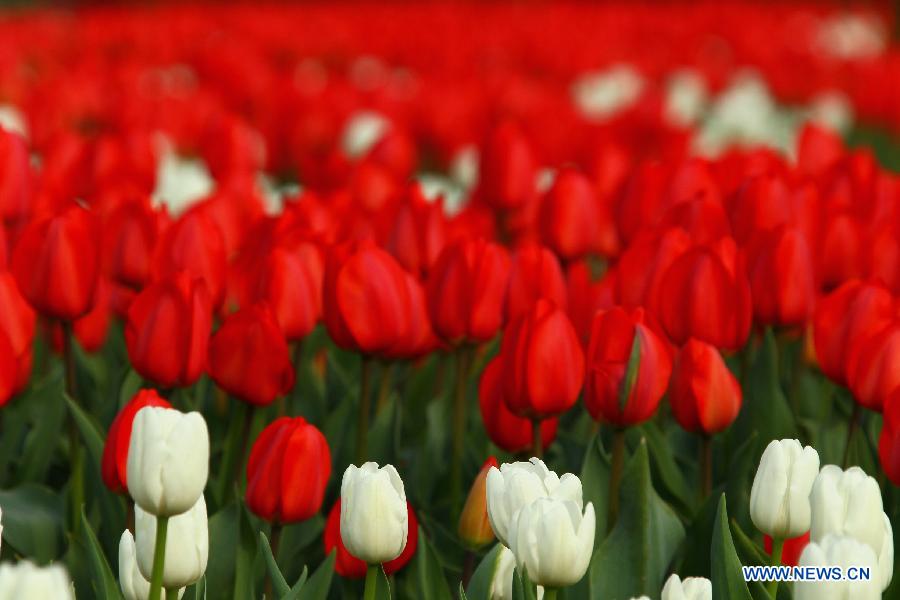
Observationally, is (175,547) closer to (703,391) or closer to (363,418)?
(363,418)

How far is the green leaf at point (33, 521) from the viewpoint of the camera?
221cm

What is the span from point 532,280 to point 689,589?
982 millimetres

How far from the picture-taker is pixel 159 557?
1.67 meters

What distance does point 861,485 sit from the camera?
1.66 m

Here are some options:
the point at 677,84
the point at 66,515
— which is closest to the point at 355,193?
the point at 66,515

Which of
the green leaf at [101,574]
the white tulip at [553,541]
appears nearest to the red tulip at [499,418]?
the white tulip at [553,541]

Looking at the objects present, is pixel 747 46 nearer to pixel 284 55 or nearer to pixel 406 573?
pixel 284 55

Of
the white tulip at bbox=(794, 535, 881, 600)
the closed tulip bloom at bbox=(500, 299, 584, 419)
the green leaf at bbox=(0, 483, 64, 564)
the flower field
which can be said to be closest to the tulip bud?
the flower field

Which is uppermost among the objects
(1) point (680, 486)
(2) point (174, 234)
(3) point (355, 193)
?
(2) point (174, 234)

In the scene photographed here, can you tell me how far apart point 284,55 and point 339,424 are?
8.01 metres

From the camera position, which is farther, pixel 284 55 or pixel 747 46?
pixel 747 46

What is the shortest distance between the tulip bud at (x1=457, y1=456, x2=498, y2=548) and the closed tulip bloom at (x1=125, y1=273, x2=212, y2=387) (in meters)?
0.53

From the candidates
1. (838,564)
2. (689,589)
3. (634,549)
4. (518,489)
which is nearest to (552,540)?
(518,489)

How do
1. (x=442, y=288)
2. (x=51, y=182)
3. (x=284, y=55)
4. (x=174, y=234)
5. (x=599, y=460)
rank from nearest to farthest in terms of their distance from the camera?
(x=599, y=460), (x=442, y=288), (x=174, y=234), (x=51, y=182), (x=284, y=55)
